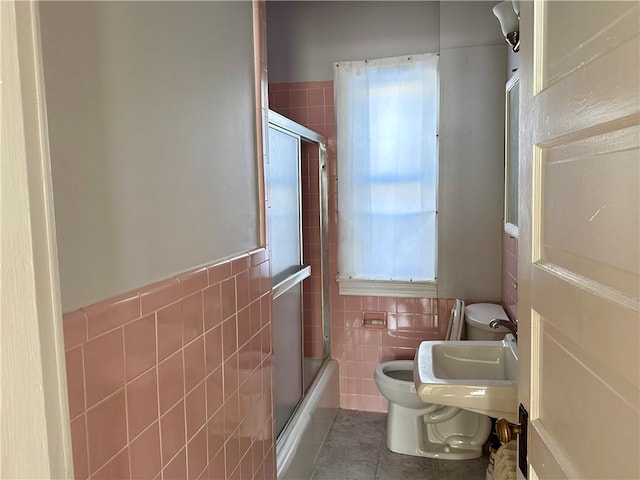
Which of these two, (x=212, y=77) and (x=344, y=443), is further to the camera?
(x=344, y=443)

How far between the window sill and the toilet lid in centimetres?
30

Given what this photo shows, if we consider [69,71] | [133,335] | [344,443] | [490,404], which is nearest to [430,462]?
[344,443]

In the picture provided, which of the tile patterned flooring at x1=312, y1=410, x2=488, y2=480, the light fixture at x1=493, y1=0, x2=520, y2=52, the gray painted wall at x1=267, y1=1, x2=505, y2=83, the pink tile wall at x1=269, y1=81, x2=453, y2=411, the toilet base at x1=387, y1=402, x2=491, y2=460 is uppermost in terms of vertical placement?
the gray painted wall at x1=267, y1=1, x2=505, y2=83

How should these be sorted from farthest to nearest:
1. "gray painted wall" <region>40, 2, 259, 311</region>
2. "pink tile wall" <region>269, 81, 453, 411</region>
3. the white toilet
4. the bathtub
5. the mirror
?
"pink tile wall" <region>269, 81, 453, 411</region>
the white toilet
the mirror
the bathtub
"gray painted wall" <region>40, 2, 259, 311</region>

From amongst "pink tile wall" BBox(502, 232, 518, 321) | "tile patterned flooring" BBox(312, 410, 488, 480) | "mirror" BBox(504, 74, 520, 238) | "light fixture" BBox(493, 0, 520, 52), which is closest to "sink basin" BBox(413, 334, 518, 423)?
"pink tile wall" BBox(502, 232, 518, 321)

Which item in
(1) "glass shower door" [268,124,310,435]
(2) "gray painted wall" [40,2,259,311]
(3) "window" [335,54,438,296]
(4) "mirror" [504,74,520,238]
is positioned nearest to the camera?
(2) "gray painted wall" [40,2,259,311]

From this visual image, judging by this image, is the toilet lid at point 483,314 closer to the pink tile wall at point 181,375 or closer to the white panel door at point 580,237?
the pink tile wall at point 181,375

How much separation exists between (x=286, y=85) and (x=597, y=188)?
272cm

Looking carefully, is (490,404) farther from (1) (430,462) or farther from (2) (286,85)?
(2) (286,85)

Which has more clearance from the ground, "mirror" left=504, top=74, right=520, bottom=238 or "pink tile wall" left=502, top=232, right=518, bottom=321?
"mirror" left=504, top=74, right=520, bottom=238

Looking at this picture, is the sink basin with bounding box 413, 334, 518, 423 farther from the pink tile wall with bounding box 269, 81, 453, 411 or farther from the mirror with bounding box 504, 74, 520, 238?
the pink tile wall with bounding box 269, 81, 453, 411

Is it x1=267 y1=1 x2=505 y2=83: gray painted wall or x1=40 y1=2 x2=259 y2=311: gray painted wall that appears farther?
x1=267 y1=1 x2=505 y2=83: gray painted wall

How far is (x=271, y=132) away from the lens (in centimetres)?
226

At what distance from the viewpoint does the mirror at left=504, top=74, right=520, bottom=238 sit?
2439mm
